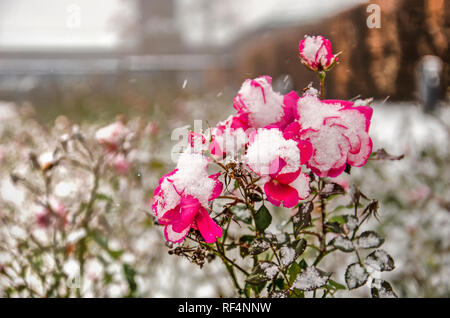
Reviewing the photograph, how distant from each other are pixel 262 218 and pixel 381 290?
19 cm

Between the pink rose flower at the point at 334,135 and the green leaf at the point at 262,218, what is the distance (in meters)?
0.09

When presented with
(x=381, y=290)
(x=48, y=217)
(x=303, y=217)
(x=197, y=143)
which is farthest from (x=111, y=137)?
(x=381, y=290)

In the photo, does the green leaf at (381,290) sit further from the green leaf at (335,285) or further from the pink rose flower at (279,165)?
the pink rose flower at (279,165)

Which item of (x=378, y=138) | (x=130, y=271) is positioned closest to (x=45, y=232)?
(x=130, y=271)

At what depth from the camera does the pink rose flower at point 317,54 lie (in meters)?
0.55

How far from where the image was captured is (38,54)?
2912cm

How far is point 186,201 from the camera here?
47 centimetres

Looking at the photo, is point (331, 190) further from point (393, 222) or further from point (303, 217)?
point (393, 222)

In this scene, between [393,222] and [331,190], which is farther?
[393,222]

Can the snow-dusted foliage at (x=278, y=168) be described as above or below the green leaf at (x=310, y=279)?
above

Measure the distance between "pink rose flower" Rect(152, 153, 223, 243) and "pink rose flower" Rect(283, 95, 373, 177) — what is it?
4.6 inches

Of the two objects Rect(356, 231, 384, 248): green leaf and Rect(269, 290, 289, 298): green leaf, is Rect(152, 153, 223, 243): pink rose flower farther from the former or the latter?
Rect(356, 231, 384, 248): green leaf

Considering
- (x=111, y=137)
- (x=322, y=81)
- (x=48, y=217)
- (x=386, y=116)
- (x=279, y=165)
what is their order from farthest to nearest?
(x=386, y=116), (x=48, y=217), (x=111, y=137), (x=322, y=81), (x=279, y=165)

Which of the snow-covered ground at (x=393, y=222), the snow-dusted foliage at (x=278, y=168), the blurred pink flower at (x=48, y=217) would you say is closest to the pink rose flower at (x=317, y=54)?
the snow-dusted foliage at (x=278, y=168)
